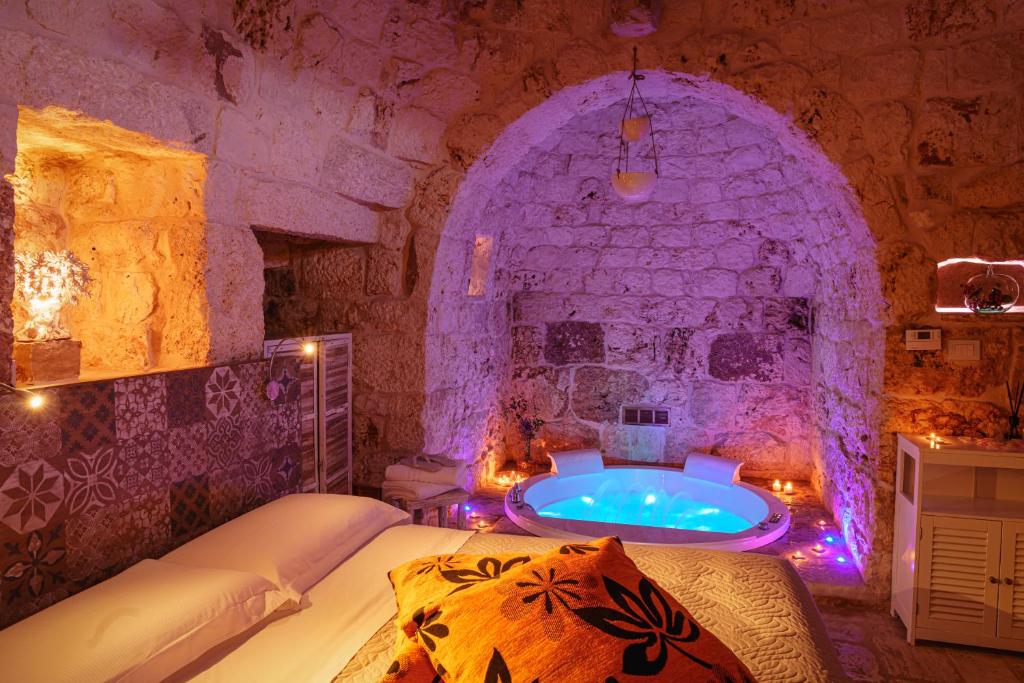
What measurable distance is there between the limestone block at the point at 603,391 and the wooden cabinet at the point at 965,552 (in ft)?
6.95

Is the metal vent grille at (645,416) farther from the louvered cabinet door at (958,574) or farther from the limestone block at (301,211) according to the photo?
the limestone block at (301,211)

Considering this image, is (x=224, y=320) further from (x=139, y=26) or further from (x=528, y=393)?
(x=528, y=393)

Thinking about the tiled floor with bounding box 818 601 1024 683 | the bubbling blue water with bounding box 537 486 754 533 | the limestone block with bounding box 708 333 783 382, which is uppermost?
the limestone block with bounding box 708 333 783 382

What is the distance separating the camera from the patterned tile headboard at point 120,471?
5.28ft

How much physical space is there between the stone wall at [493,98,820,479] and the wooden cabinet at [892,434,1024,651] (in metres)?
1.63

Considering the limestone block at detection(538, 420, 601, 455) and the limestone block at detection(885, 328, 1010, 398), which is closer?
the limestone block at detection(885, 328, 1010, 398)

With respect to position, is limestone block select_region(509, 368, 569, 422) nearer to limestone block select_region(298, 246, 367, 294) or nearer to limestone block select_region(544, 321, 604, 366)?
limestone block select_region(544, 321, 604, 366)

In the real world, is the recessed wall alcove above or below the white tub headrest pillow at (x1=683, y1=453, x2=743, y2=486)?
above

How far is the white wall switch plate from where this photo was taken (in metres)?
2.77

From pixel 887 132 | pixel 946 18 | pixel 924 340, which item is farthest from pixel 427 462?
pixel 946 18

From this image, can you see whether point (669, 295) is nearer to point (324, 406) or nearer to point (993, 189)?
point (993, 189)

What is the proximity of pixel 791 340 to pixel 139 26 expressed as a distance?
4089 millimetres

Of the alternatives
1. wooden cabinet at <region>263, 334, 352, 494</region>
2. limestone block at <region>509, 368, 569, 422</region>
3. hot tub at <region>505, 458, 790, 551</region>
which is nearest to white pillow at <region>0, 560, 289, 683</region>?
wooden cabinet at <region>263, 334, 352, 494</region>

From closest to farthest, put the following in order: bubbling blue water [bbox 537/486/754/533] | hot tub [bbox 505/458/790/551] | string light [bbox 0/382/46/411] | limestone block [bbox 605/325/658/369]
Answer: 1. string light [bbox 0/382/46/411]
2. hot tub [bbox 505/458/790/551]
3. bubbling blue water [bbox 537/486/754/533]
4. limestone block [bbox 605/325/658/369]
